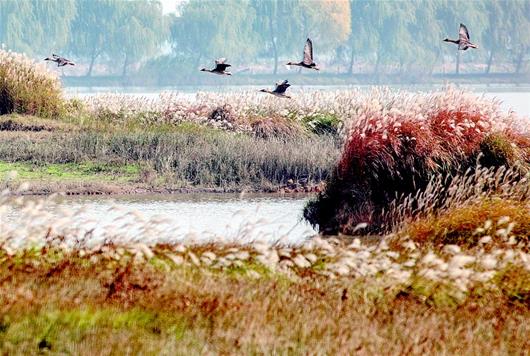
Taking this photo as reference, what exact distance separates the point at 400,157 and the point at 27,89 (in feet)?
56.7

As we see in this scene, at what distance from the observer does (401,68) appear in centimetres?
12650

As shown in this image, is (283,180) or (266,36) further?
(266,36)

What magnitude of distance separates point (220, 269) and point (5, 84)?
23114 mm

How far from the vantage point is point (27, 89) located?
34312 millimetres

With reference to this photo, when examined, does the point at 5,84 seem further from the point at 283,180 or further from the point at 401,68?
the point at 401,68

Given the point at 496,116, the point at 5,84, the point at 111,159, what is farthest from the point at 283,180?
the point at 5,84

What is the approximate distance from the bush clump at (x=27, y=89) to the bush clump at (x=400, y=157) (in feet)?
52.1

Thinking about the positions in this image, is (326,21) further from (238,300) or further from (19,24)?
(238,300)

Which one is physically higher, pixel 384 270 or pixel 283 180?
pixel 384 270

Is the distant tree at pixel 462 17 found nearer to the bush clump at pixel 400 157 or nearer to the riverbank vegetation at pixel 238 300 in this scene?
the bush clump at pixel 400 157

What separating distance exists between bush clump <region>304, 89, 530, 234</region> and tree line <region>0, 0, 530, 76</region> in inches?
4000

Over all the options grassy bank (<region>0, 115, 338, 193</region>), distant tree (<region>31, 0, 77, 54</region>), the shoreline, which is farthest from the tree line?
the shoreline

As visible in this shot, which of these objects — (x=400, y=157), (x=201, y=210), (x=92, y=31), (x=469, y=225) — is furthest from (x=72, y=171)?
(x=92, y=31)

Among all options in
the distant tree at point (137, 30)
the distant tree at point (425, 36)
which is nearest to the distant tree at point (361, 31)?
the distant tree at point (425, 36)
